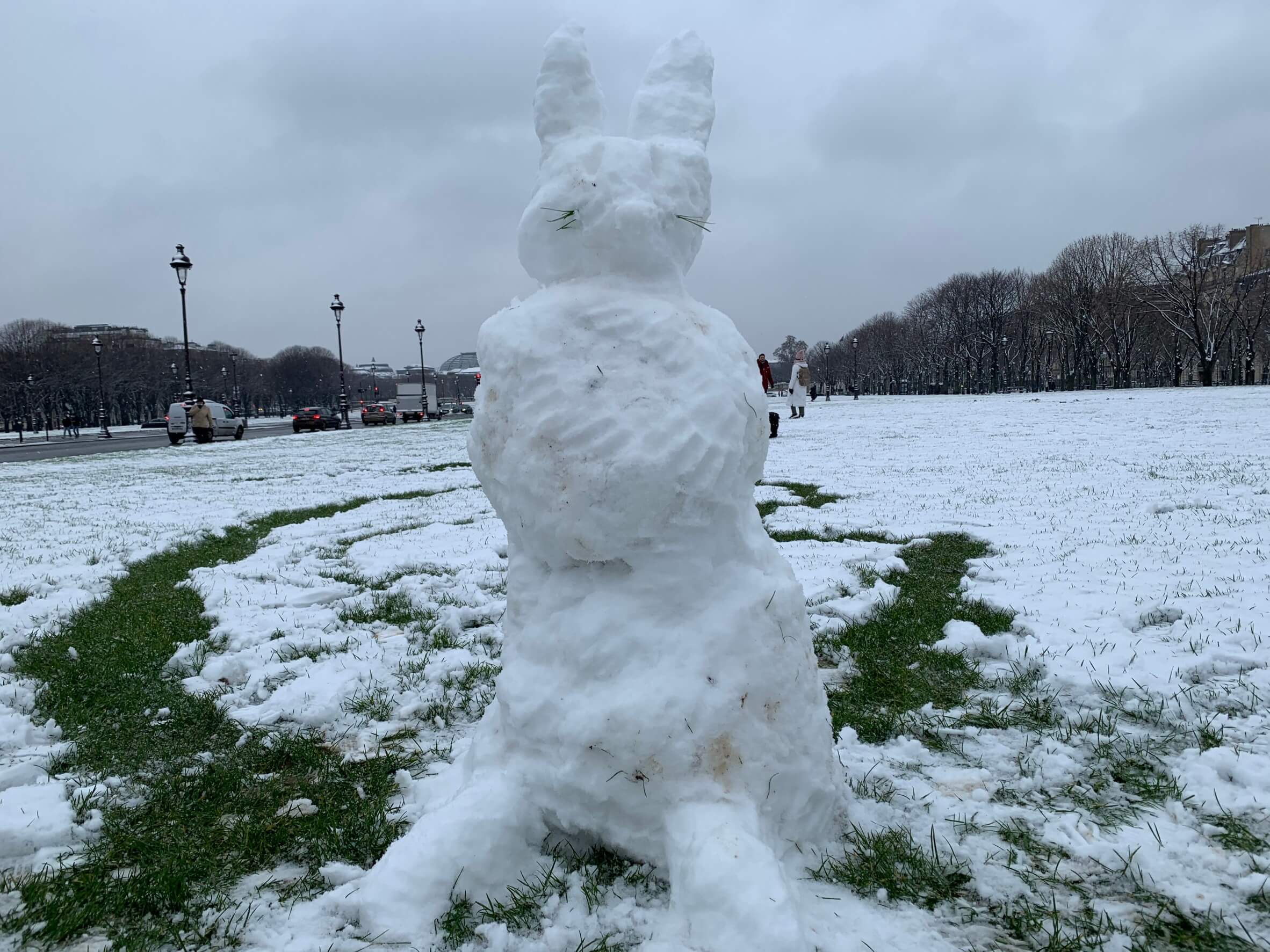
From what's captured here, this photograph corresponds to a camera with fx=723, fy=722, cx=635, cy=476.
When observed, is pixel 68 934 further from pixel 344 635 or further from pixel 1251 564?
pixel 1251 564

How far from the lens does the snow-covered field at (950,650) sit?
2324mm

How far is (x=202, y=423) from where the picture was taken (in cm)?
2748

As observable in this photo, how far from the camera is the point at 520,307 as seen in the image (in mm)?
2613

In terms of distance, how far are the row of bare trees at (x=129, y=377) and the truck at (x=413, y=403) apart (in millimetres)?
16003

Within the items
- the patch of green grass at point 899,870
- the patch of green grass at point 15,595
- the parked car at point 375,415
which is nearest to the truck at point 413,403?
the parked car at point 375,415

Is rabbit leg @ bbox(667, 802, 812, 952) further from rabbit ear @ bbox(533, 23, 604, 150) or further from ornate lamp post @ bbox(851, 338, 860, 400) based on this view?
ornate lamp post @ bbox(851, 338, 860, 400)

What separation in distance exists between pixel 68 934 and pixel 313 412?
133ft

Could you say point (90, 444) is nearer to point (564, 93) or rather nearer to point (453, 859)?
point (564, 93)

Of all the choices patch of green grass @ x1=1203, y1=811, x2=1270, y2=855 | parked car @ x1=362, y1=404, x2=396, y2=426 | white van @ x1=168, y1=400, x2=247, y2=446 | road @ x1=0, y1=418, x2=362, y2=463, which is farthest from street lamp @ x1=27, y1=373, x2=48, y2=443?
patch of green grass @ x1=1203, y1=811, x2=1270, y2=855

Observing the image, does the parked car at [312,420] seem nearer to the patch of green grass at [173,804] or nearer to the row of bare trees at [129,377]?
the row of bare trees at [129,377]

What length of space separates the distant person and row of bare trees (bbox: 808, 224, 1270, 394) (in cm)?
5312

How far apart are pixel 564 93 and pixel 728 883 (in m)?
2.71

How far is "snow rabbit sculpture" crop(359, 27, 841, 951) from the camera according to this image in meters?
2.32

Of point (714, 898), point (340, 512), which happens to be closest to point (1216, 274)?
point (340, 512)
